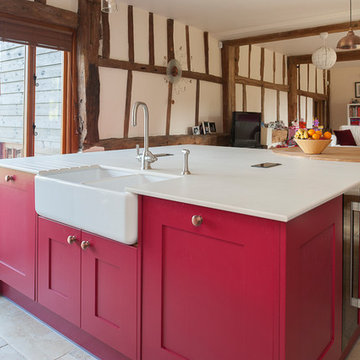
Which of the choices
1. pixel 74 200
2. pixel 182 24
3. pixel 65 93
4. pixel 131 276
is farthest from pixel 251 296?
pixel 182 24

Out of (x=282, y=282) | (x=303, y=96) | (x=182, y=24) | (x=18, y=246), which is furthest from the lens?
(x=303, y=96)

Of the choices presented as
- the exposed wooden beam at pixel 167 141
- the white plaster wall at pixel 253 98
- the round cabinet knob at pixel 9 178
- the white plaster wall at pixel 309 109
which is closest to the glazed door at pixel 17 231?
the round cabinet knob at pixel 9 178

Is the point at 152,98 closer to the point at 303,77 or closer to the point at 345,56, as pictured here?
the point at 345,56

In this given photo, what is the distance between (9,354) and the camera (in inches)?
73.5

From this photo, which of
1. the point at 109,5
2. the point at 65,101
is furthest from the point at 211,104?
the point at 109,5

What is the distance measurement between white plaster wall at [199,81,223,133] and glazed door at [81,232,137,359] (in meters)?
6.01

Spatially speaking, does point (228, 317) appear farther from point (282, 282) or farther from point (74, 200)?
point (74, 200)

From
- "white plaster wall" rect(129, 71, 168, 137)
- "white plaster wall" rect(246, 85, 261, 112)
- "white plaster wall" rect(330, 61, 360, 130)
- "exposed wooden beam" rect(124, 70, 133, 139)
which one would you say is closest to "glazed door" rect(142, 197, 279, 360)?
"exposed wooden beam" rect(124, 70, 133, 139)

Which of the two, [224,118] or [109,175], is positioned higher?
[224,118]

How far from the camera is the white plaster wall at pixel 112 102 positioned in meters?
5.48

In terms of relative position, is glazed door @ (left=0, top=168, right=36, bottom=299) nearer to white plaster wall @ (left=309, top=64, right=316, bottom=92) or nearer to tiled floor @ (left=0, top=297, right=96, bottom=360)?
tiled floor @ (left=0, top=297, right=96, bottom=360)

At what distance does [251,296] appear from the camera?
122cm

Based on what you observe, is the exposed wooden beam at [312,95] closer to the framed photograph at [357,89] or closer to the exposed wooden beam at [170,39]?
the framed photograph at [357,89]

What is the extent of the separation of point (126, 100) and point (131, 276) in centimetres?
466
